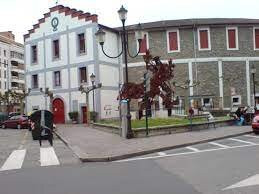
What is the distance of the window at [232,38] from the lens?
47.0 metres

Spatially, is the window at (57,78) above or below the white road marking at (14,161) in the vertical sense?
above

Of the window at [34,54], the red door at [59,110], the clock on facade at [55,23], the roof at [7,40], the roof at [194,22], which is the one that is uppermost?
the roof at [7,40]

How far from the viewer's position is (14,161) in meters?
15.6

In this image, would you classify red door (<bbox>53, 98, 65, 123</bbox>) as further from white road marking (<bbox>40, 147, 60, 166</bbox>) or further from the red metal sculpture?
white road marking (<bbox>40, 147, 60, 166</bbox>)

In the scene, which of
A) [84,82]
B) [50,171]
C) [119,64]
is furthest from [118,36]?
[50,171]

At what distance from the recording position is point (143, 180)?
411 inches

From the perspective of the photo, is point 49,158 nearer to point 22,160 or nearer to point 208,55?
point 22,160

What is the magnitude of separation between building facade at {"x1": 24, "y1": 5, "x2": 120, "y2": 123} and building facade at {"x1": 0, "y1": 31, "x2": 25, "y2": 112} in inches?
1913

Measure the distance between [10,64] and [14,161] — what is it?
95255 mm

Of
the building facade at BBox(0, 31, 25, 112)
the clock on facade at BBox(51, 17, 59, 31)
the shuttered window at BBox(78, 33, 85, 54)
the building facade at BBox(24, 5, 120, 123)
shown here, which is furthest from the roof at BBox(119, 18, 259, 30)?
the building facade at BBox(0, 31, 25, 112)

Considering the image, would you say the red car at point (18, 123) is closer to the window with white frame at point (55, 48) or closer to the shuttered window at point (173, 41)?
the window with white frame at point (55, 48)

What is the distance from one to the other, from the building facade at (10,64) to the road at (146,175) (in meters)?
86.7

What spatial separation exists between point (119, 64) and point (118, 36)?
9.26 feet

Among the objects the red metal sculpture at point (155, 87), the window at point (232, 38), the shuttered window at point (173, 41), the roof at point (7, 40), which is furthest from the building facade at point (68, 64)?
the roof at point (7, 40)
